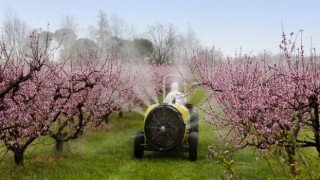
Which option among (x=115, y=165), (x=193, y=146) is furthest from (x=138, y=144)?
(x=193, y=146)

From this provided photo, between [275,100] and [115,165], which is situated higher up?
[275,100]

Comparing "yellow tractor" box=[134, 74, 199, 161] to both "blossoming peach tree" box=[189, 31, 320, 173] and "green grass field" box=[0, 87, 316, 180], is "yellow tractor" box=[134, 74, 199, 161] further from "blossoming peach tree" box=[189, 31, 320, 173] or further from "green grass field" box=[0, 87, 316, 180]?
"blossoming peach tree" box=[189, 31, 320, 173]

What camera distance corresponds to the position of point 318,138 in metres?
4.94

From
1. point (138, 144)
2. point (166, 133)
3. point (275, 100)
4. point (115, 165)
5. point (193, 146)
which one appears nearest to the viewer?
point (275, 100)

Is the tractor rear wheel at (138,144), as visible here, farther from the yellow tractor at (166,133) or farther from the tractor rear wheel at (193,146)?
the tractor rear wheel at (193,146)

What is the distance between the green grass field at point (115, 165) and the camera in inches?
380

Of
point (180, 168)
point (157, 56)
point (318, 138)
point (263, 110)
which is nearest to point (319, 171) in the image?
point (318, 138)

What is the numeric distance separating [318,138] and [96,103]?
986 centimetres

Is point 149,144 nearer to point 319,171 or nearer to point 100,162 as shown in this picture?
point 100,162

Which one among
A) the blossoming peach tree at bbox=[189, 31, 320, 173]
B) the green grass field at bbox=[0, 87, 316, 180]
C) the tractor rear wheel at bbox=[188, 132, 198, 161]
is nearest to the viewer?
the blossoming peach tree at bbox=[189, 31, 320, 173]

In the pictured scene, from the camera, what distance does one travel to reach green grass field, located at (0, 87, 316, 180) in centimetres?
966

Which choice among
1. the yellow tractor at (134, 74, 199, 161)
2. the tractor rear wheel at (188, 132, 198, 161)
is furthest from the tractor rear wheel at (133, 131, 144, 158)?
the tractor rear wheel at (188, 132, 198, 161)

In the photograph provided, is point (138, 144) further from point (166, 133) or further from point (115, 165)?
point (115, 165)

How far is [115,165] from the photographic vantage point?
1073 cm
